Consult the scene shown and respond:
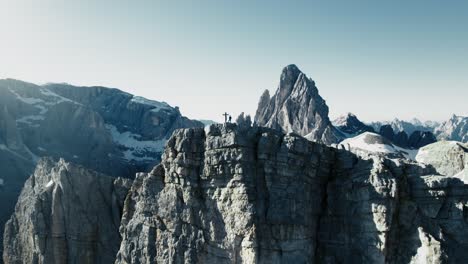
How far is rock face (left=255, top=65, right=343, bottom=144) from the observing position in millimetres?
162500

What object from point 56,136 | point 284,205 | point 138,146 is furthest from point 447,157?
point 138,146

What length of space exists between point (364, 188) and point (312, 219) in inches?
139

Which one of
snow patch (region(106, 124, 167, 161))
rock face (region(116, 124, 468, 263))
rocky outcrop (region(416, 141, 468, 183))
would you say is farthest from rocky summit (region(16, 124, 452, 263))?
snow patch (region(106, 124, 167, 161))

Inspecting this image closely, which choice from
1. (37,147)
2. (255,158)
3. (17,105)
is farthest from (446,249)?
(17,105)

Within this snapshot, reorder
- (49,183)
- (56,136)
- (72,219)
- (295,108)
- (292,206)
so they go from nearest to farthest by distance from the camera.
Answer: (292,206) < (72,219) < (49,183) < (56,136) < (295,108)

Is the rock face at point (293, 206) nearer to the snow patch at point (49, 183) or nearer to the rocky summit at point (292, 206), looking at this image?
the rocky summit at point (292, 206)

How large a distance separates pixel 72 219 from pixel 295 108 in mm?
135610

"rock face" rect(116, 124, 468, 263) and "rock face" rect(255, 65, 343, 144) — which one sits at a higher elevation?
"rock face" rect(255, 65, 343, 144)

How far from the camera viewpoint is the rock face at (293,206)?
79.3 feet

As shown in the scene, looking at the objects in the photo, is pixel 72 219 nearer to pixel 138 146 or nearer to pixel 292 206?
pixel 292 206

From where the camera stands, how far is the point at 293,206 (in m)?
25.0

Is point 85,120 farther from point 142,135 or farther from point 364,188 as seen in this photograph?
point 364,188

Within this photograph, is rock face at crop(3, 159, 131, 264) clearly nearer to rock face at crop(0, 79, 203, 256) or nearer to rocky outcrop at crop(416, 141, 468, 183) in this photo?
rocky outcrop at crop(416, 141, 468, 183)

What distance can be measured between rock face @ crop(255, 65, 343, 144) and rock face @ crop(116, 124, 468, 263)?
404 feet
